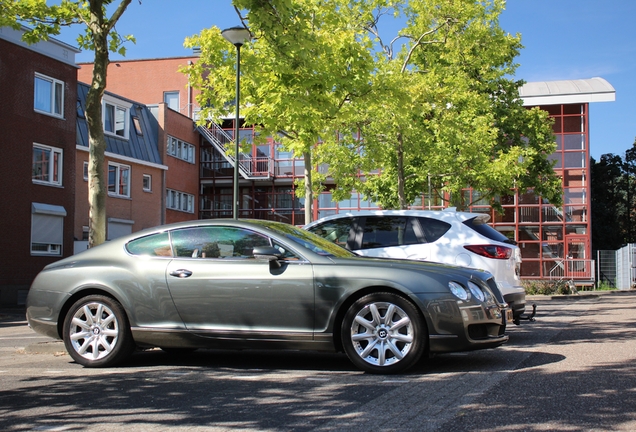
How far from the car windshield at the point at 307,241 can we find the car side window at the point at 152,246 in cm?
96

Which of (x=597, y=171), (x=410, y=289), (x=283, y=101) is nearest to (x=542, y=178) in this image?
(x=283, y=101)

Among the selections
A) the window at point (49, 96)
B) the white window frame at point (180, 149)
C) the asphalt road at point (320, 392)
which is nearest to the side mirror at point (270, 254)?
the asphalt road at point (320, 392)

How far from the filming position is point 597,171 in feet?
202

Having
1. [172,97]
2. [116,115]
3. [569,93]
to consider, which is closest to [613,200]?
[569,93]

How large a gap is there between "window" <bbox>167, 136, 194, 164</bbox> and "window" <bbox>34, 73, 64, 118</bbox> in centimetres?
1256

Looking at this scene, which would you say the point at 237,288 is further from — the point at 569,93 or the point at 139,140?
the point at 569,93

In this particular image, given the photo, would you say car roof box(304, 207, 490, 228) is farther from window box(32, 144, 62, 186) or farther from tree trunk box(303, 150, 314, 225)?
window box(32, 144, 62, 186)

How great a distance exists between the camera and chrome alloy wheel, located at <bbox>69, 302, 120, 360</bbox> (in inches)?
295

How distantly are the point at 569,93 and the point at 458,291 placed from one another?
38104 millimetres

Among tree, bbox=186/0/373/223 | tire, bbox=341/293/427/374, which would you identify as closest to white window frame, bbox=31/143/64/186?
tree, bbox=186/0/373/223

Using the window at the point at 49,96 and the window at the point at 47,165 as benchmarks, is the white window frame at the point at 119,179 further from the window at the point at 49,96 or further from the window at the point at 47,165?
the window at the point at 49,96

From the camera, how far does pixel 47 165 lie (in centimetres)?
2756

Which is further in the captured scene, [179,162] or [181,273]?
[179,162]

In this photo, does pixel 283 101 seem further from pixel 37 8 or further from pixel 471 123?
pixel 471 123
